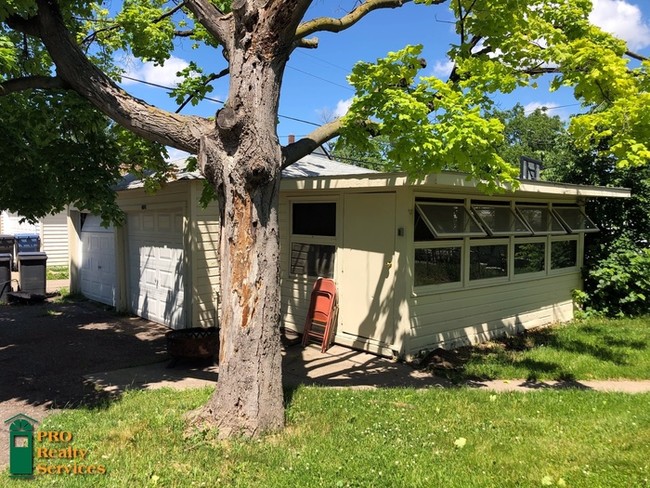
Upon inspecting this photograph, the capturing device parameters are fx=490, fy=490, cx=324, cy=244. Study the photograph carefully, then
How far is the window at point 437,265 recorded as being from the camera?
7.71 meters

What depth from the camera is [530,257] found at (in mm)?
10195

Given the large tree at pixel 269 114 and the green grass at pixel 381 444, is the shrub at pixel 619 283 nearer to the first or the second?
the large tree at pixel 269 114

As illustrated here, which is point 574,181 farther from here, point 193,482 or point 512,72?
point 193,482

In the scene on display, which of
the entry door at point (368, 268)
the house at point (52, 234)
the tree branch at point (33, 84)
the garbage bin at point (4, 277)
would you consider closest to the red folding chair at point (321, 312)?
the entry door at point (368, 268)

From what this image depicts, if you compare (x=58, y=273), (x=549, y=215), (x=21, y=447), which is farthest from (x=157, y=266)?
(x=58, y=273)

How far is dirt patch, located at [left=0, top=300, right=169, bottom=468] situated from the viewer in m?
5.63

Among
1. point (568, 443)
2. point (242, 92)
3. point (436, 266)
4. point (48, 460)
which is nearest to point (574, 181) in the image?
point (436, 266)

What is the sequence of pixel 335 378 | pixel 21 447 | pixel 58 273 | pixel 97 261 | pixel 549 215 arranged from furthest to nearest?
1. pixel 58 273
2. pixel 97 261
3. pixel 549 215
4. pixel 335 378
5. pixel 21 447

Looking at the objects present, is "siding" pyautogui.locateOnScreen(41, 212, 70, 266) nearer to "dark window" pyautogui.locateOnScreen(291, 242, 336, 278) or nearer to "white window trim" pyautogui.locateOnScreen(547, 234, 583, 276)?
"dark window" pyautogui.locateOnScreen(291, 242, 336, 278)

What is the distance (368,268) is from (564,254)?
5862 mm

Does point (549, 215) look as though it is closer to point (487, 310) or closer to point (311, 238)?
point (487, 310)

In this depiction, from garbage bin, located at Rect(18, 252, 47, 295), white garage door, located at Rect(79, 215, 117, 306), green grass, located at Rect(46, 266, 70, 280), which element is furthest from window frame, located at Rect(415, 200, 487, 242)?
green grass, located at Rect(46, 266, 70, 280)

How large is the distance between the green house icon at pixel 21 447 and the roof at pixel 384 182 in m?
4.49

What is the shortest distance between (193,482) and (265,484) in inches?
20.2
